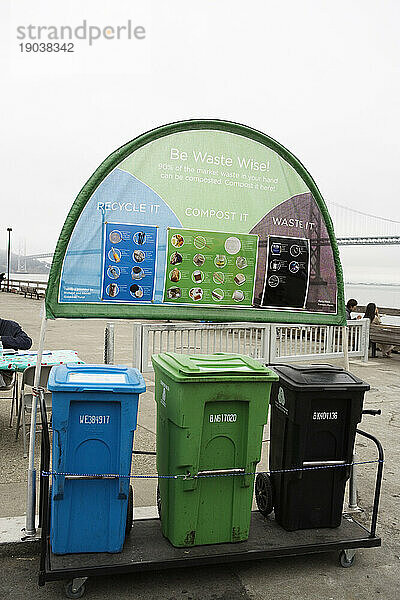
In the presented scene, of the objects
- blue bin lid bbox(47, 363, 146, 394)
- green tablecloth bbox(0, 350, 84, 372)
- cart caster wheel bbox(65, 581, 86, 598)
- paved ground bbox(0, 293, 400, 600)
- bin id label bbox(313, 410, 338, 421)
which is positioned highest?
blue bin lid bbox(47, 363, 146, 394)

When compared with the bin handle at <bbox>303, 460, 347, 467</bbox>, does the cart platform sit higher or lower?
lower

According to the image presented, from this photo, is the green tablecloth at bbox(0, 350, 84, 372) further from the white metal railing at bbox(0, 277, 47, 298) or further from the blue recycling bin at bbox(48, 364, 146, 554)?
the white metal railing at bbox(0, 277, 47, 298)

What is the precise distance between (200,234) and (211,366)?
90cm

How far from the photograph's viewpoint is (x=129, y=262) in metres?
3.69

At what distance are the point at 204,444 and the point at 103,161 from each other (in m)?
1.81

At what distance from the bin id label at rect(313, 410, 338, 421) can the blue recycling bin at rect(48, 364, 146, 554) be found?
1102 mm

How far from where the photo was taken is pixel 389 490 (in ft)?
16.0

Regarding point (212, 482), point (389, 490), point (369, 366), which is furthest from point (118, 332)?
point (212, 482)

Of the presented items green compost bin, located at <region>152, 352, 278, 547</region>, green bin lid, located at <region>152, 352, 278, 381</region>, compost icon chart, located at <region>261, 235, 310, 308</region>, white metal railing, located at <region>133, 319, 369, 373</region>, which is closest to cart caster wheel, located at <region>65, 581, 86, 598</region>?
green compost bin, located at <region>152, 352, 278, 547</region>

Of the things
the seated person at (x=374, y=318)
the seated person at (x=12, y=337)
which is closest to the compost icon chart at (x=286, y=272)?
the seated person at (x=12, y=337)

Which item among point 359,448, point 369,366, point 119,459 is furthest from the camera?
point 369,366

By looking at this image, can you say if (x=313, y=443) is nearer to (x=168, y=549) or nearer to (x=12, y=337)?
(x=168, y=549)

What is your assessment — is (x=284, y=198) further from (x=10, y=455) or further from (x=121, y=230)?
(x=10, y=455)

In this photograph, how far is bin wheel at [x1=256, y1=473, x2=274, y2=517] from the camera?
3.77 meters
